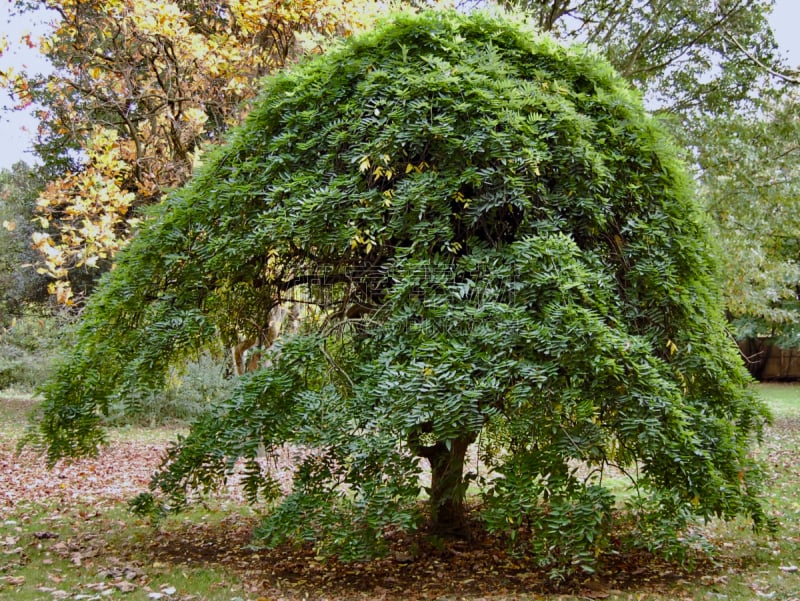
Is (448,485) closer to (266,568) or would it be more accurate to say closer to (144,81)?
(266,568)

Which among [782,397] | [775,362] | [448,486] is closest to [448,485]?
[448,486]

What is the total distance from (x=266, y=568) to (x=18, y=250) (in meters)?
15.3

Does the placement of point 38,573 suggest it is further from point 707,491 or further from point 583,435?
point 707,491

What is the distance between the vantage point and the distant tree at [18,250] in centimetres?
1623

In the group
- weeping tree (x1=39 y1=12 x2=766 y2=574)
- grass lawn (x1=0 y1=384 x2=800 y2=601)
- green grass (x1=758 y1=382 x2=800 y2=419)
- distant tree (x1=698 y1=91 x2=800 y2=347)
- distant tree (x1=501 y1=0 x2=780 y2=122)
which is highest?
distant tree (x1=501 y1=0 x2=780 y2=122)

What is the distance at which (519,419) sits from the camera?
3.88 meters

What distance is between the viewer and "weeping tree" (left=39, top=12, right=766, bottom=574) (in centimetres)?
388

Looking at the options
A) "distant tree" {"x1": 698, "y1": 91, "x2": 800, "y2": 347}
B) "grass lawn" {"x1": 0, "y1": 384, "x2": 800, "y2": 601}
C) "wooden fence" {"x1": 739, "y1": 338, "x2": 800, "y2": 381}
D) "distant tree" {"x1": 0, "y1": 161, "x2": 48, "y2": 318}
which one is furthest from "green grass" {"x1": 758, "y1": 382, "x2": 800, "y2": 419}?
"distant tree" {"x1": 0, "y1": 161, "x2": 48, "y2": 318}

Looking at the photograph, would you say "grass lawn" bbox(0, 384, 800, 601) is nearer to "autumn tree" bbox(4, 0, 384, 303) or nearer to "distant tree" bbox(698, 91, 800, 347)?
"autumn tree" bbox(4, 0, 384, 303)

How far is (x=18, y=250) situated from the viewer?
17109mm

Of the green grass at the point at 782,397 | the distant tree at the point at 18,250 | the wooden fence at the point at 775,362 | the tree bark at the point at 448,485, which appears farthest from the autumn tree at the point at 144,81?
the wooden fence at the point at 775,362

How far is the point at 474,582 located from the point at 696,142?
984cm

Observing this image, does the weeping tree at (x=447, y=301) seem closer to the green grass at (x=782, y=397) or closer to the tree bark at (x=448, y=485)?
the tree bark at (x=448, y=485)

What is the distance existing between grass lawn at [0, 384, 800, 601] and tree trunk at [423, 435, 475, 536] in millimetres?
191
